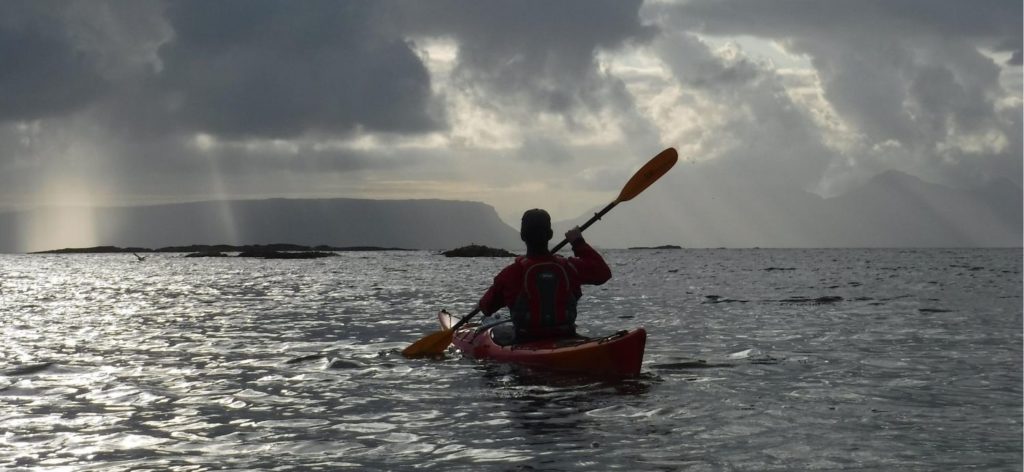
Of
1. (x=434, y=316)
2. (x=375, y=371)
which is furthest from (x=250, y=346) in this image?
(x=434, y=316)

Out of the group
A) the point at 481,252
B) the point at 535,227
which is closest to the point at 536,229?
the point at 535,227

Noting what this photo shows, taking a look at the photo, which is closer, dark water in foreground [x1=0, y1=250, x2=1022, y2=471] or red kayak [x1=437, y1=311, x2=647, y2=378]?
dark water in foreground [x1=0, y1=250, x2=1022, y2=471]

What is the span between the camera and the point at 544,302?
11.9 meters

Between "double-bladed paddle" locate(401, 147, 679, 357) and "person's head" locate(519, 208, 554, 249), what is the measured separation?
7.67ft

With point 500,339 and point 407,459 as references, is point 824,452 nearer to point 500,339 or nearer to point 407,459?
point 407,459

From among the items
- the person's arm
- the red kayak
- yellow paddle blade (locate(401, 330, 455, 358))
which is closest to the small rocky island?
yellow paddle blade (locate(401, 330, 455, 358))

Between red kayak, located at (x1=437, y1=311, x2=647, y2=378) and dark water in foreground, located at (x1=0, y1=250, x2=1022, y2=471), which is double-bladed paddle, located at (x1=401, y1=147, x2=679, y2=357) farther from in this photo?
red kayak, located at (x1=437, y1=311, x2=647, y2=378)

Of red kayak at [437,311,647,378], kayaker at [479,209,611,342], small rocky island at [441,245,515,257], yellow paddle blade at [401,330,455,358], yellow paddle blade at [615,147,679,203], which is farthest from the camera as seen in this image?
small rocky island at [441,245,515,257]

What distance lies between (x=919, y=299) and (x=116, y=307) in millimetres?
24193

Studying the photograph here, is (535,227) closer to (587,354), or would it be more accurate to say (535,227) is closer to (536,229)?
(536,229)

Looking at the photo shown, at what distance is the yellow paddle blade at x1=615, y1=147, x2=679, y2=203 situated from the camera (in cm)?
1526

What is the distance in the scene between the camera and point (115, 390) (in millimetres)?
10555

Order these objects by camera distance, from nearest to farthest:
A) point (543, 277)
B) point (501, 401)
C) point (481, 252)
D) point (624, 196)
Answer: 1. point (501, 401)
2. point (543, 277)
3. point (624, 196)
4. point (481, 252)

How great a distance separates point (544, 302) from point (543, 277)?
1.48ft
